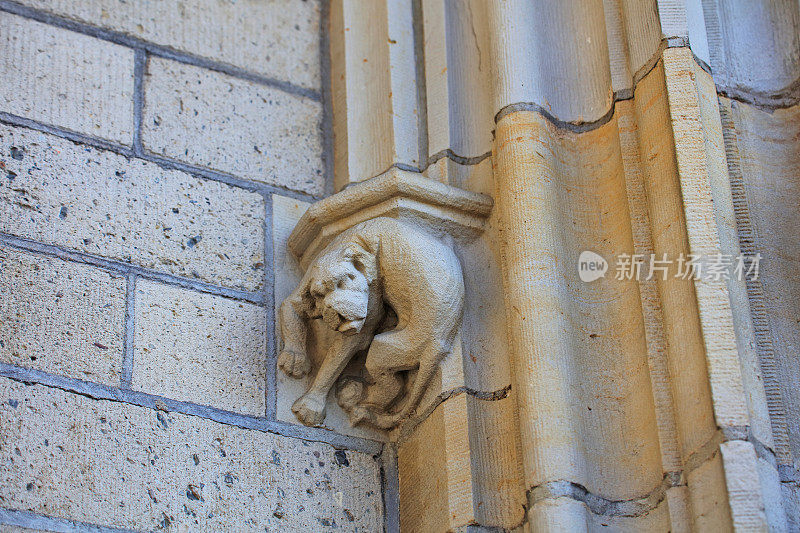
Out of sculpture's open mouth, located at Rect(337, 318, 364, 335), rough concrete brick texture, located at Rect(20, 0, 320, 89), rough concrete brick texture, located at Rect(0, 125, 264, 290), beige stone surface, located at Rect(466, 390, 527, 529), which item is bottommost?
beige stone surface, located at Rect(466, 390, 527, 529)

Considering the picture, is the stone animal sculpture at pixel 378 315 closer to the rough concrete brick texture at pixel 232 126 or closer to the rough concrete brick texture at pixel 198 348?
the rough concrete brick texture at pixel 198 348

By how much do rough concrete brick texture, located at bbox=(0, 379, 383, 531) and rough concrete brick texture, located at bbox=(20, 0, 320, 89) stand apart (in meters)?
0.88

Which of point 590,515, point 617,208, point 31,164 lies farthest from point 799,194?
point 31,164

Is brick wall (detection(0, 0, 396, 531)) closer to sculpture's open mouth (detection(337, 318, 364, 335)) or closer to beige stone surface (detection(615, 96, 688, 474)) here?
sculpture's open mouth (detection(337, 318, 364, 335))

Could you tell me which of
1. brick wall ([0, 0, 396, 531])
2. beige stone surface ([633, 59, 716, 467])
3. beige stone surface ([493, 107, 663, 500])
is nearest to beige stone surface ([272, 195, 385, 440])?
brick wall ([0, 0, 396, 531])

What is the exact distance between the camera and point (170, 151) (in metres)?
2.48

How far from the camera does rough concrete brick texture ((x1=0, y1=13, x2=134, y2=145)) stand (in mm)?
2395

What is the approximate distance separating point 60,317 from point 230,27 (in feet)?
2.80

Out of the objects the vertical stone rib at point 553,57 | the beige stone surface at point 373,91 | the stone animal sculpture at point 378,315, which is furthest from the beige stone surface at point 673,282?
the beige stone surface at point 373,91

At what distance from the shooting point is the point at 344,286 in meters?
2.23

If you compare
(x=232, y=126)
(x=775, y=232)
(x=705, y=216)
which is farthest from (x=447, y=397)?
(x=232, y=126)

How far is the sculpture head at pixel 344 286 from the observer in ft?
7.23

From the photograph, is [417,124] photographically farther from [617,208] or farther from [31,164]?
[31,164]

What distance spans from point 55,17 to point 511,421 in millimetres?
1271
